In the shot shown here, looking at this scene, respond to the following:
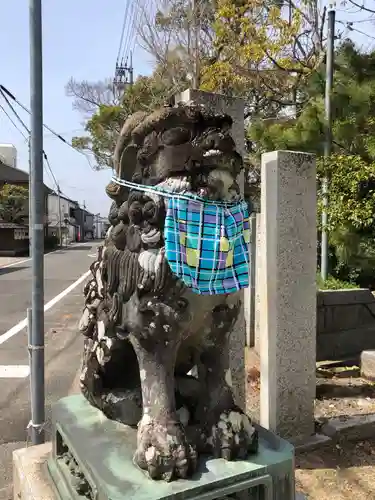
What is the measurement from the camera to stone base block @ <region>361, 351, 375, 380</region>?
14.5 ft

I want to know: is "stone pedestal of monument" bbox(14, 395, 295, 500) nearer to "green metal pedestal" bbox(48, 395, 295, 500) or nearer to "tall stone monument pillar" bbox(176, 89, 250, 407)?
"green metal pedestal" bbox(48, 395, 295, 500)

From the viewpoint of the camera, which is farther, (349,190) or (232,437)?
(349,190)

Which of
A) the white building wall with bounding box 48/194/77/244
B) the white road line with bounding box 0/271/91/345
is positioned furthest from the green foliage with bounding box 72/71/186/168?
the white building wall with bounding box 48/194/77/244

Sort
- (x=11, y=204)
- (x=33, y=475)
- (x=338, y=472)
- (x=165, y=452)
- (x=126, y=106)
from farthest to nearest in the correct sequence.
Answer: (x=11, y=204)
(x=126, y=106)
(x=338, y=472)
(x=33, y=475)
(x=165, y=452)

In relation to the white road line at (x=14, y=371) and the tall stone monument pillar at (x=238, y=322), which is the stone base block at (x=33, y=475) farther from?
the white road line at (x=14, y=371)

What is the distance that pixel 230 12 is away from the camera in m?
8.88

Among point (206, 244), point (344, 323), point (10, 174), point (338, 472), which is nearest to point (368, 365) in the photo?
point (344, 323)

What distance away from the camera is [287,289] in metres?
2.95

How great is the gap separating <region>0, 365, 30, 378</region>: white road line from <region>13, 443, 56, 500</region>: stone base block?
3.17 metres

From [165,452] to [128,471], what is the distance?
5.9 inches

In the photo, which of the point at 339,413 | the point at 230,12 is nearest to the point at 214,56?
the point at 230,12

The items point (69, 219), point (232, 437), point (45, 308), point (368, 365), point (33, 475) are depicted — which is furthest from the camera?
point (69, 219)

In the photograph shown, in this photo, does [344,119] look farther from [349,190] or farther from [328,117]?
[349,190]

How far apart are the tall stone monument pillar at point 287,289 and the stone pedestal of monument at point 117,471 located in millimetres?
1292
